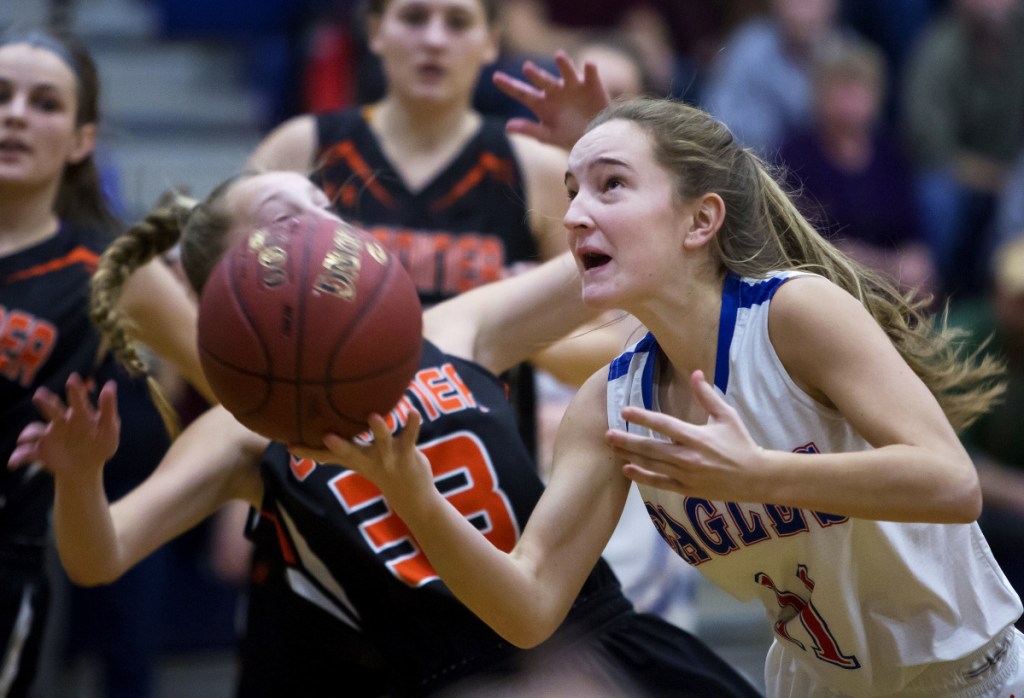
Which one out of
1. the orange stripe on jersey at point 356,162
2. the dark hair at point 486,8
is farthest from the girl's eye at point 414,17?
the orange stripe on jersey at point 356,162

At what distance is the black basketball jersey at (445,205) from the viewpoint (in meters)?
4.76

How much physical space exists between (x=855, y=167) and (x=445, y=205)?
139 inches

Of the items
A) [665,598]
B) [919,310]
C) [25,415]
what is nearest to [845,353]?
[919,310]

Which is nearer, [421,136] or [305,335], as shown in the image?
[305,335]

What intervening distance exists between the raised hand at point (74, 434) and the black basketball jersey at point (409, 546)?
19.0 inches

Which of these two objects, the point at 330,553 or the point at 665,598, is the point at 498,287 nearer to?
the point at 330,553

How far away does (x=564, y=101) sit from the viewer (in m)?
3.50

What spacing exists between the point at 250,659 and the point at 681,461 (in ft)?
5.39

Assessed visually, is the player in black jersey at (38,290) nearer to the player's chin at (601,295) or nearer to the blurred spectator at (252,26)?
the player's chin at (601,295)

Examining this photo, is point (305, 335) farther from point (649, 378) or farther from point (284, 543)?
point (284, 543)

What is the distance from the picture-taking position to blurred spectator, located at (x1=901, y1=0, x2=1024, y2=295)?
8312mm

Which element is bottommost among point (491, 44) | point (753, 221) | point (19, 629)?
point (19, 629)

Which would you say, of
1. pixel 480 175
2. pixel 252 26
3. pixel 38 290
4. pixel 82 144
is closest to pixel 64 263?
pixel 38 290

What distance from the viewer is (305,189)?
328 centimetres
